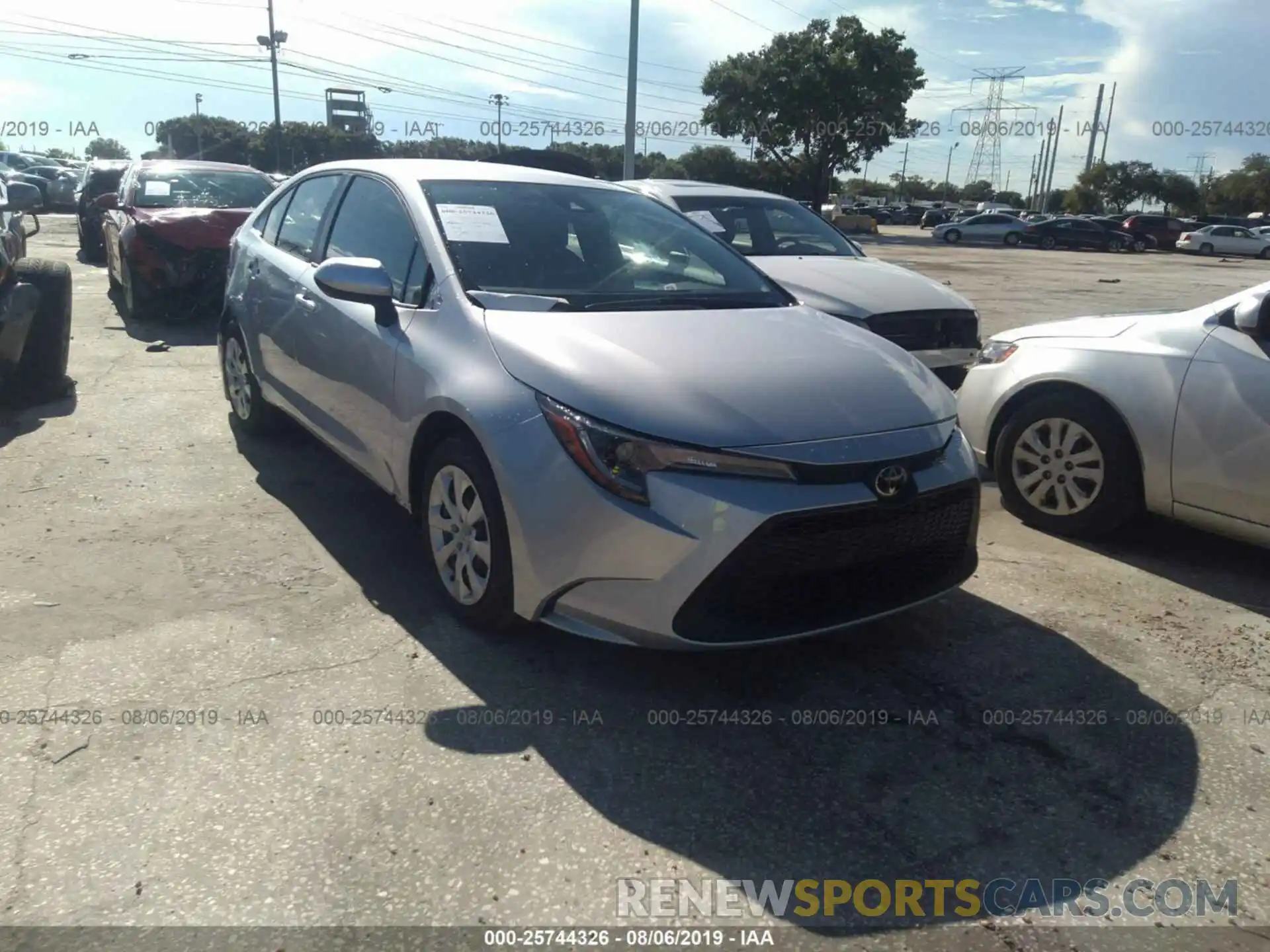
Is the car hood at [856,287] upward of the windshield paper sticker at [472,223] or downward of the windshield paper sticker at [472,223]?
downward

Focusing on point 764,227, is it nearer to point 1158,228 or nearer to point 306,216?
point 306,216

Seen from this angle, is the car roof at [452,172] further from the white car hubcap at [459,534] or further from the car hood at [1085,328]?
the car hood at [1085,328]

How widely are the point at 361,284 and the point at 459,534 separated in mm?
1013

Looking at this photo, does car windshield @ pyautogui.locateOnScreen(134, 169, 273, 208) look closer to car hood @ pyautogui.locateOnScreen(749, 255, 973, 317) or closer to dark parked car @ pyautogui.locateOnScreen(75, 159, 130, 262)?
dark parked car @ pyautogui.locateOnScreen(75, 159, 130, 262)

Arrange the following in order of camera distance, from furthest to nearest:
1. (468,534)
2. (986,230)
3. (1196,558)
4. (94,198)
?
(986,230)
(94,198)
(1196,558)
(468,534)

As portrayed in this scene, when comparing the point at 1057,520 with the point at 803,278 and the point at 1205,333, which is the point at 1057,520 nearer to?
the point at 1205,333

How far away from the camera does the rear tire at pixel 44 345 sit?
6.42 meters

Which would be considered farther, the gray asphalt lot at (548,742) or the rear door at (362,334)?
the rear door at (362,334)

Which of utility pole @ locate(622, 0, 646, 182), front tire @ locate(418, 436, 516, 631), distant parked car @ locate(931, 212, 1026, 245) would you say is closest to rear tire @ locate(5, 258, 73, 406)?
front tire @ locate(418, 436, 516, 631)

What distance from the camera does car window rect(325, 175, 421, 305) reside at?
390cm

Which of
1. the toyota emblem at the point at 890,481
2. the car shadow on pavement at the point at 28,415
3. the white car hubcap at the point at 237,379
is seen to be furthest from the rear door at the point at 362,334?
the car shadow on pavement at the point at 28,415

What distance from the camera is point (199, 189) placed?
10.5 metres

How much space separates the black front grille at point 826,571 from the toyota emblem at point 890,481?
0.04 metres

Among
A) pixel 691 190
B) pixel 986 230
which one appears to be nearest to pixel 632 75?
pixel 691 190
